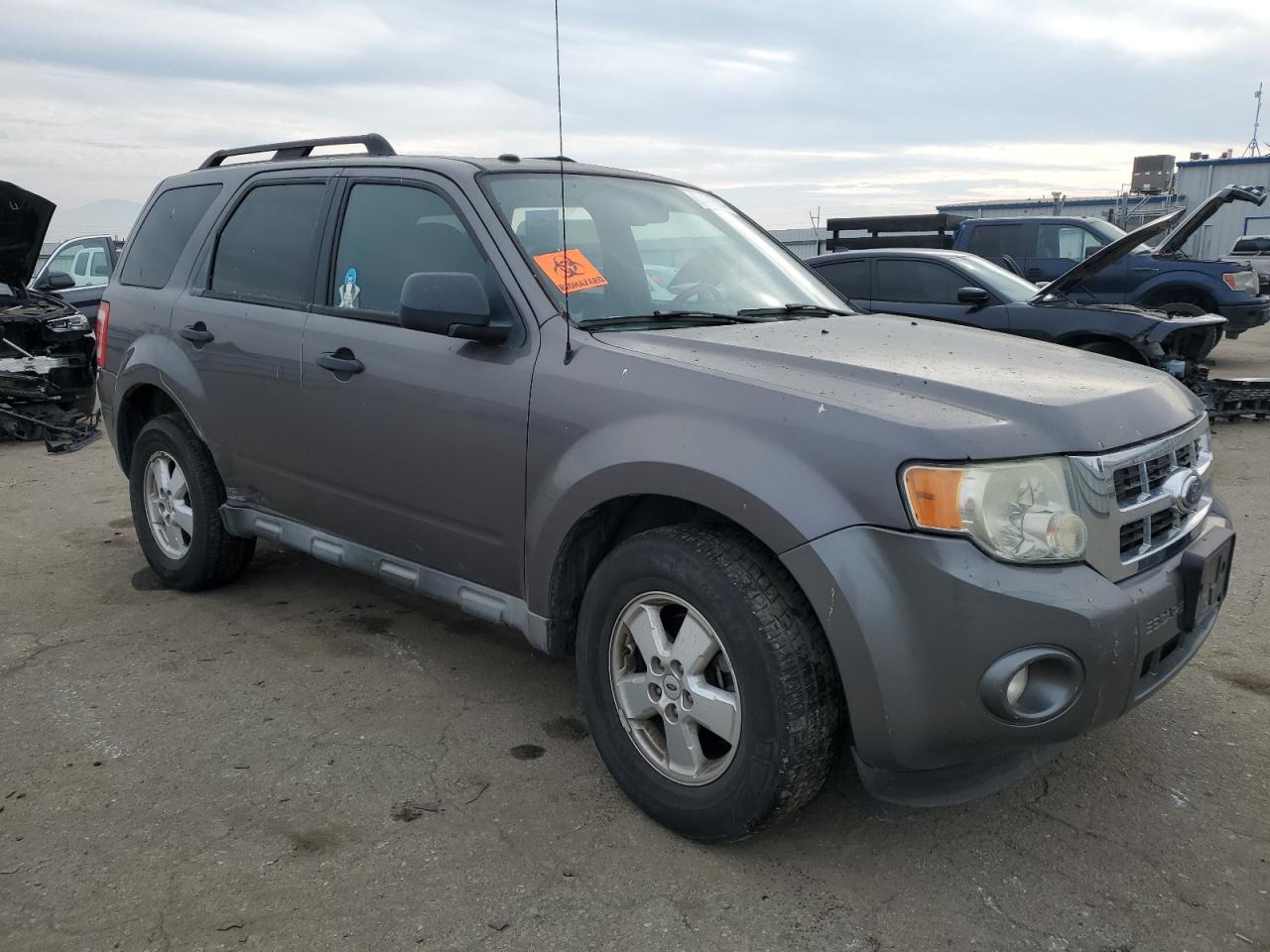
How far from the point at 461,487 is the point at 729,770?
122 cm

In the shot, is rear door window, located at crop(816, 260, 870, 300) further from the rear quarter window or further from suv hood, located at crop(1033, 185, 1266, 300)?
the rear quarter window

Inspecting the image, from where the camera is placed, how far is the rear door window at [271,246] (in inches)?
152

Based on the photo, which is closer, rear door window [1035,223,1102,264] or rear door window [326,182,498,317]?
rear door window [326,182,498,317]

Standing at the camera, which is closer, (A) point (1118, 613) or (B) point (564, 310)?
(A) point (1118, 613)

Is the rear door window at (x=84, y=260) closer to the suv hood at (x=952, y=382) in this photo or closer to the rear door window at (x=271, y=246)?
the rear door window at (x=271, y=246)

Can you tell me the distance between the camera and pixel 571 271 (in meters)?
3.17

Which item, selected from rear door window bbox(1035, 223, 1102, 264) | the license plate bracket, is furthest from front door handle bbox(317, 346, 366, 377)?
rear door window bbox(1035, 223, 1102, 264)

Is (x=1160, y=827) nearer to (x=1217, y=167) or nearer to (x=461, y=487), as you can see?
(x=461, y=487)

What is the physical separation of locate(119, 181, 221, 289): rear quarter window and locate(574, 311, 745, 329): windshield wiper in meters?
2.31

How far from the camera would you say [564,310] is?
3031mm

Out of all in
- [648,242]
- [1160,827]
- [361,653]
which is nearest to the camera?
[1160,827]

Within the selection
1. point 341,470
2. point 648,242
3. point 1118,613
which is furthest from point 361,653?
point 1118,613

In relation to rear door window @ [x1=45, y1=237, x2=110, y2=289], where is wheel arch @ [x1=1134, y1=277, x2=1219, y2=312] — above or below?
below

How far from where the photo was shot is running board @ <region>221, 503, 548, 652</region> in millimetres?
3133
